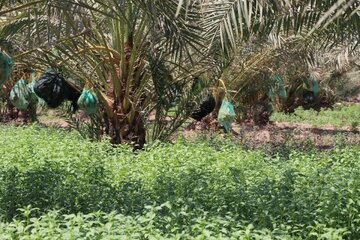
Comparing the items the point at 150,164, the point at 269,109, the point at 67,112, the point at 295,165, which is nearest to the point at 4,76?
the point at 150,164

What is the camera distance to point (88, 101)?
841 cm

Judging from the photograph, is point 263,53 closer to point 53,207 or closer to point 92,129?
point 92,129

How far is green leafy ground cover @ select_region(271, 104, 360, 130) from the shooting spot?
19433 millimetres

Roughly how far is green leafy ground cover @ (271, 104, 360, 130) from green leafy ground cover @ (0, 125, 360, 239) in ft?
39.9

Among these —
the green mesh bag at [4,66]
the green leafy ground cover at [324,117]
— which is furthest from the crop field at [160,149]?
the green leafy ground cover at [324,117]

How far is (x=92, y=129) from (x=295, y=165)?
13.4 feet

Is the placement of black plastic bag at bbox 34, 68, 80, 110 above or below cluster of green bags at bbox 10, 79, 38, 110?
above

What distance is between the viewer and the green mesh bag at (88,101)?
27.5ft

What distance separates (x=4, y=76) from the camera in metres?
6.21

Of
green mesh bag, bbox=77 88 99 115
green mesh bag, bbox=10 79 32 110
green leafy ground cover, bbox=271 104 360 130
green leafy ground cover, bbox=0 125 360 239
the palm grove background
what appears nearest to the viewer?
green leafy ground cover, bbox=0 125 360 239

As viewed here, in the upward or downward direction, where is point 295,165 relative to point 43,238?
downward

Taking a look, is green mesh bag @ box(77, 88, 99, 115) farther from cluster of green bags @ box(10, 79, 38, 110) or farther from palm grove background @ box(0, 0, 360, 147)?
cluster of green bags @ box(10, 79, 38, 110)

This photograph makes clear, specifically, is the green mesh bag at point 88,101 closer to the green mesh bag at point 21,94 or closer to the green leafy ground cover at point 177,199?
the green leafy ground cover at point 177,199

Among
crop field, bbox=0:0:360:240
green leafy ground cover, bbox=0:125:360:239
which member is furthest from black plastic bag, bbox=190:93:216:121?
green leafy ground cover, bbox=0:125:360:239
